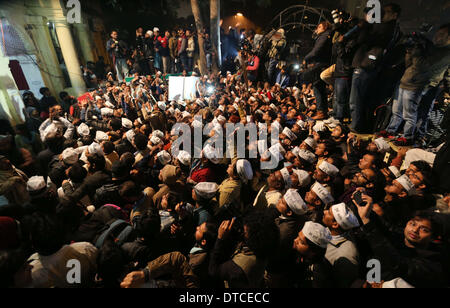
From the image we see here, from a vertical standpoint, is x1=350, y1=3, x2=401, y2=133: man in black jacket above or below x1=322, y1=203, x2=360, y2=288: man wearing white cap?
above

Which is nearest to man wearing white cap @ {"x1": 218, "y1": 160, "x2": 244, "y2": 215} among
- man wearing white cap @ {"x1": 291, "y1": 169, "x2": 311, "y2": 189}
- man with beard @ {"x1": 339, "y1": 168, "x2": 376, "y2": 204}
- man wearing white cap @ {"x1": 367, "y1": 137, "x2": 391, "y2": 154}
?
man wearing white cap @ {"x1": 291, "y1": 169, "x2": 311, "y2": 189}

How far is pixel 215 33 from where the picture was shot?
13367 mm

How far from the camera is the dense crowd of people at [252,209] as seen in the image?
2.03 m

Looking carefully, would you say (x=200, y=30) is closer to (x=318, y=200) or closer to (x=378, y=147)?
(x=378, y=147)

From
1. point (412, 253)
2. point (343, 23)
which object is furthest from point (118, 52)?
point (412, 253)

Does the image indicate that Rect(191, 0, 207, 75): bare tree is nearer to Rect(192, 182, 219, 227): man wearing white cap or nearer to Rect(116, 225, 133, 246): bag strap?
Rect(192, 182, 219, 227): man wearing white cap

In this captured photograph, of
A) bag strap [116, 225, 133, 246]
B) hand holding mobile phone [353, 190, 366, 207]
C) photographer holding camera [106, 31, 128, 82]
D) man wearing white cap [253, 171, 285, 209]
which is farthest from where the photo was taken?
photographer holding camera [106, 31, 128, 82]

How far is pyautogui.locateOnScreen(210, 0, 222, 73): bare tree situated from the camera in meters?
12.4

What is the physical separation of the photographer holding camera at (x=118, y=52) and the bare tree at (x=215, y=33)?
19.4 ft

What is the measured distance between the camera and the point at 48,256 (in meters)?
2.09

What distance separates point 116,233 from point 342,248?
2.60 metres

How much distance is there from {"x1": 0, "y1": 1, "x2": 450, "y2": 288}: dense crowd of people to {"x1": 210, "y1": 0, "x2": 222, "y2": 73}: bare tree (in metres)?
8.97
